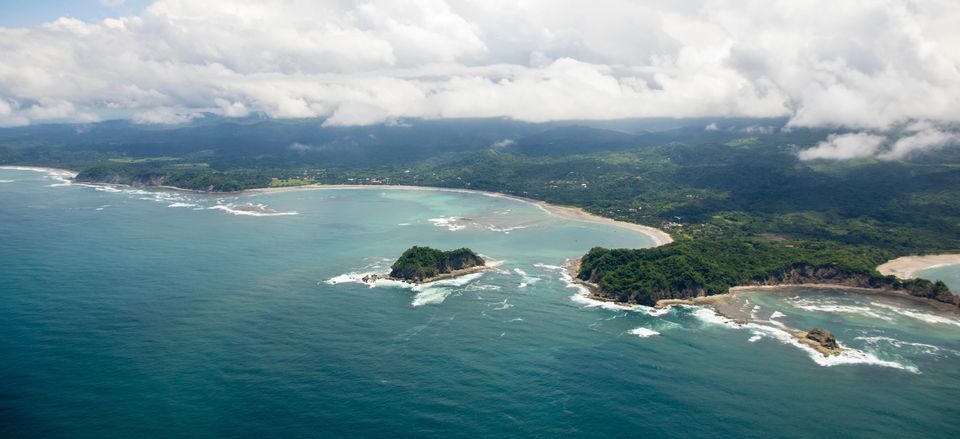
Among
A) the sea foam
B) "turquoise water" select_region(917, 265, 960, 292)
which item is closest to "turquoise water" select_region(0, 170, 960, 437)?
the sea foam

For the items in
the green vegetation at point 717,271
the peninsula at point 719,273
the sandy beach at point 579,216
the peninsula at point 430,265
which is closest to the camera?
the peninsula at point 719,273

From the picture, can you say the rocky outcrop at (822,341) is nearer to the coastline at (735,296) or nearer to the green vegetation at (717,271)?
the coastline at (735,296)

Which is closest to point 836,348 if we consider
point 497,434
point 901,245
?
point 497,434

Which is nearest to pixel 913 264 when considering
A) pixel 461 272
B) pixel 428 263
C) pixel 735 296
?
pixel 735 296

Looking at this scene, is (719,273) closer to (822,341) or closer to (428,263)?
(822,341)

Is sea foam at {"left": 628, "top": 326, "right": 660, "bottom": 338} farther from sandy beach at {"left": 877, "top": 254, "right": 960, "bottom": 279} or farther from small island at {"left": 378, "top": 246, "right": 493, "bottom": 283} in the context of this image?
sandy beach at {"left": 877, "top": 254, "right": 960, "bottom": 279}

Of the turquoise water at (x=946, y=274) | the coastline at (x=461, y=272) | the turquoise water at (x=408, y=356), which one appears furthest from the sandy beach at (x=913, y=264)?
the coastline at (x=461, y=272)

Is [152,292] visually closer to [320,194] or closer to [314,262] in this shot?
[314,262]
